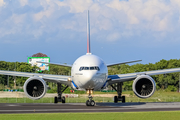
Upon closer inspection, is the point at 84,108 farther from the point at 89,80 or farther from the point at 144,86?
the point at 144,86

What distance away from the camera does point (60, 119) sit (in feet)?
58.2

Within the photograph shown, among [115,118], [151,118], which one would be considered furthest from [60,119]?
[151,118]

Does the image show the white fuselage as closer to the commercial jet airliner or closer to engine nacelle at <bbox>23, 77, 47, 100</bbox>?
the commercial jet airliner

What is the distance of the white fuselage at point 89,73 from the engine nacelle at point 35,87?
9.90 feet

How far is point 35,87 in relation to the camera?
30828 millimetres

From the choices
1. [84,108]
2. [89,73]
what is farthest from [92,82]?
[84,108]

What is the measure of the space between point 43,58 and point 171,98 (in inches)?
5888

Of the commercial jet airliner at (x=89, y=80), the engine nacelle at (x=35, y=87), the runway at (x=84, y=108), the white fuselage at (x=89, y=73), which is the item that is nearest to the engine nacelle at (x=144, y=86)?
the commercial jet airliner at (x=89, y=80)

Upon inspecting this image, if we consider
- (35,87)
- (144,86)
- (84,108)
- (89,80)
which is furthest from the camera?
(144,86)

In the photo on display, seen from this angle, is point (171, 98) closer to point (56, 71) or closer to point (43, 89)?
point (43, 89)

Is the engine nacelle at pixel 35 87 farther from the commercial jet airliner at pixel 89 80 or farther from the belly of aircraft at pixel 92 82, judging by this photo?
the belly of aircraft at pixel 92 82

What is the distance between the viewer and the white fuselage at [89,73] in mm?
28203

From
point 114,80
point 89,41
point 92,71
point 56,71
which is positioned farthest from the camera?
point 56,71

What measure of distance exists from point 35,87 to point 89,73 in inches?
229
